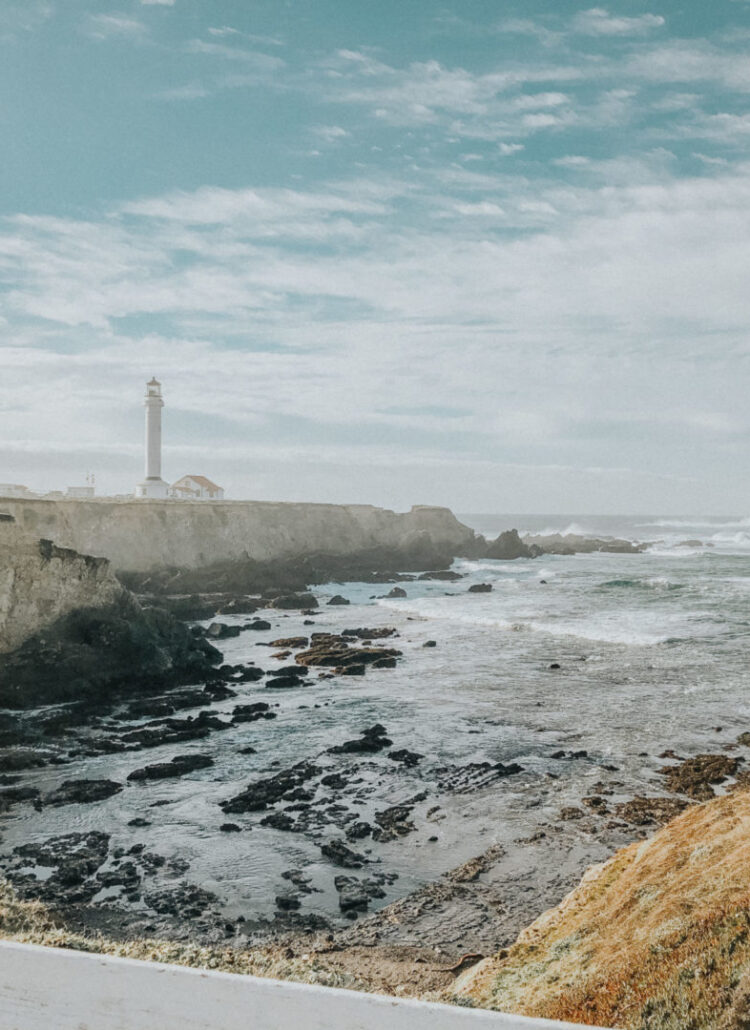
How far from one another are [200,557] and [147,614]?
2638cm

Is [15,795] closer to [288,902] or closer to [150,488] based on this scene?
[288,902]

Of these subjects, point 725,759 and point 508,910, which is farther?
point 725,759

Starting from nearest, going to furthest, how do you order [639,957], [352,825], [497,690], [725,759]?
[639,957], [352,825], [725,759], [497,690]

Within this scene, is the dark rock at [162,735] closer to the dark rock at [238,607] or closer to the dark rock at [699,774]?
the dark rock at [699,774]

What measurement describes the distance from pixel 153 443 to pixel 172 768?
52046 mm

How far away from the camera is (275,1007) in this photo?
269 cm

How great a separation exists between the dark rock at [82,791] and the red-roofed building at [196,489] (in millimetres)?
56919

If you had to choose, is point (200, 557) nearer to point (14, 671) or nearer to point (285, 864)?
point (14, 671)

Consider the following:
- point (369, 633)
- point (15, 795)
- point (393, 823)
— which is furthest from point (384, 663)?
point (15, 795)

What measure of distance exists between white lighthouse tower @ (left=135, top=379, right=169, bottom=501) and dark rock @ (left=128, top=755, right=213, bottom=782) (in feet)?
165

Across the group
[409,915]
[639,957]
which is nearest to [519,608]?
[409,915]

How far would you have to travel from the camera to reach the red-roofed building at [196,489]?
70.5 metres

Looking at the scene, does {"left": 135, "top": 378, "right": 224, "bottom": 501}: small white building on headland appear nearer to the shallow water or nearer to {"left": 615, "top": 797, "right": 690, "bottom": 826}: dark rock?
the shallow water

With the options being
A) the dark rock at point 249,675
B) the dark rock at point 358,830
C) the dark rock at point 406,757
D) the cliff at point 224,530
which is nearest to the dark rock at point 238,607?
the cliff at point 224,530
